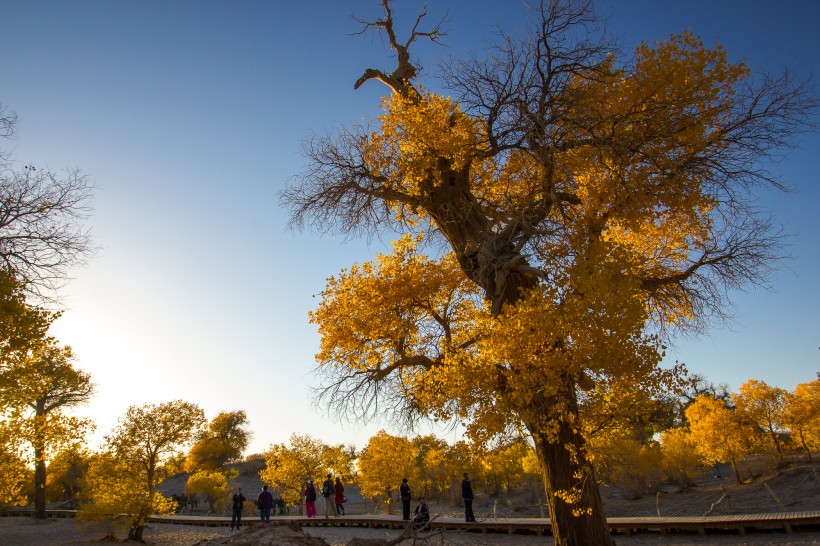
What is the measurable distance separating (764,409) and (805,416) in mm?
1931

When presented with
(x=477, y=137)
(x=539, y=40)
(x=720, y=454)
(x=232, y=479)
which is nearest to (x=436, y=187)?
(x=477, y=137)

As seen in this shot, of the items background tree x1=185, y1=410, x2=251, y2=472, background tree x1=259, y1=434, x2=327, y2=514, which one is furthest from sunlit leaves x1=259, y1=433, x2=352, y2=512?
background tree x1=185, y1=410, x2=251, y2=472

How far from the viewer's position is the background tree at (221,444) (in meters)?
55.0

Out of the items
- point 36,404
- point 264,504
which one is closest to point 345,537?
point 264,504

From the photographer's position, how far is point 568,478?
26.5 feet

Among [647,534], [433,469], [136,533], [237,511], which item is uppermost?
[237,511]

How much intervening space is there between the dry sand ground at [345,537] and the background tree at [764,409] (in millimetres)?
18902

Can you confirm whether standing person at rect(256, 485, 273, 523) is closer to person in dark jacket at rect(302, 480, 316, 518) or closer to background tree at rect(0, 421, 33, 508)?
person in dark jacket at rect(302, 480, 316, 518)

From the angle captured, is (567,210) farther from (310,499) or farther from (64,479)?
(64,479)

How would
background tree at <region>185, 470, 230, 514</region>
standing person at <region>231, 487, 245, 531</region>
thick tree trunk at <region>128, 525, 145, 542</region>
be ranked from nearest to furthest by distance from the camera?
thick tree trunk at <region>128, 525, 145, 542</region>, standing person at <region>231, 487, 245, 531</region>, background tree at <region>185, 470, 230, 514</region>

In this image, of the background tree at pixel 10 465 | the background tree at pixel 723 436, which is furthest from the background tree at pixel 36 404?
the background tree at pixel 723 436

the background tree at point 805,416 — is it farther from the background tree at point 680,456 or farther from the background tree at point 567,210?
the background tree at point 567,210

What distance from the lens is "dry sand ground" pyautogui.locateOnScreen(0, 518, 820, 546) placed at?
11.1 metres

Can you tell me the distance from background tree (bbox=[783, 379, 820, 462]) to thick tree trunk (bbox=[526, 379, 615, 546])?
2714cm
